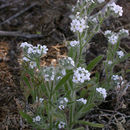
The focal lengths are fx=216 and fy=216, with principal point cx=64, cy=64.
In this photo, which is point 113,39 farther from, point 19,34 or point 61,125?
point 19,34

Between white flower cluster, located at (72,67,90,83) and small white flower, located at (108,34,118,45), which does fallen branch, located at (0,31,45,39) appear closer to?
small white flower, located at (108,34,118,45)

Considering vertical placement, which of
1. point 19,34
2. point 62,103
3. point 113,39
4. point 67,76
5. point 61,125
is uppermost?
point 19,34

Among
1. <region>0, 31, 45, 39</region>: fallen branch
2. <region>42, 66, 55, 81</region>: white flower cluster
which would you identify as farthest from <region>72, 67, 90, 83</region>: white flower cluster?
<region>0, 31, 45, 39</region>: fallen branch

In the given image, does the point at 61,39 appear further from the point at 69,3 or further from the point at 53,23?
the point at 69,3

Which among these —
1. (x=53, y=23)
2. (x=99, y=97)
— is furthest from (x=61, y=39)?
(x=99, y=97)

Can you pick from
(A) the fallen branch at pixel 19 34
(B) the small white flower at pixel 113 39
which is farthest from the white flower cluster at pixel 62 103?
(A) the fallen branch at pixel 19 34

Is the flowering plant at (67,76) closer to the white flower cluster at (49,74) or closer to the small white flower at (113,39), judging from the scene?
the white flower cluster at (49,74)

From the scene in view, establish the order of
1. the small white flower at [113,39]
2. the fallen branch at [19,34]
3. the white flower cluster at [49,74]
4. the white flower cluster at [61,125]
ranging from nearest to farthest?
the white flower cluster at [49,74] → the white flower cluster at [61,125] → the small white flower at [113,39] → the fallen branch at [19,34]

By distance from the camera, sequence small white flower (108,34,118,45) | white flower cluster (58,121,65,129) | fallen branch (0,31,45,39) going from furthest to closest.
→ 1. fallen branch (0,31,45,39)
2. small white flower (108,34,118,45)
3. white flower cluster (58,121,65,129)

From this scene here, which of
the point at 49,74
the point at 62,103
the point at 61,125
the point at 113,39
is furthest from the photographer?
the point at 113,39

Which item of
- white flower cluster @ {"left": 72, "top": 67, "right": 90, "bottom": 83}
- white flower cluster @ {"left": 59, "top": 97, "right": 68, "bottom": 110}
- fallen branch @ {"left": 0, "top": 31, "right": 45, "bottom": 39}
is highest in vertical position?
fallen branch @ {"left": 0, "top": 31, "right": 45, "bottom": 39}

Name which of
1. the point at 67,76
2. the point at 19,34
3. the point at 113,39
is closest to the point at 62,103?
the point at 67,76
